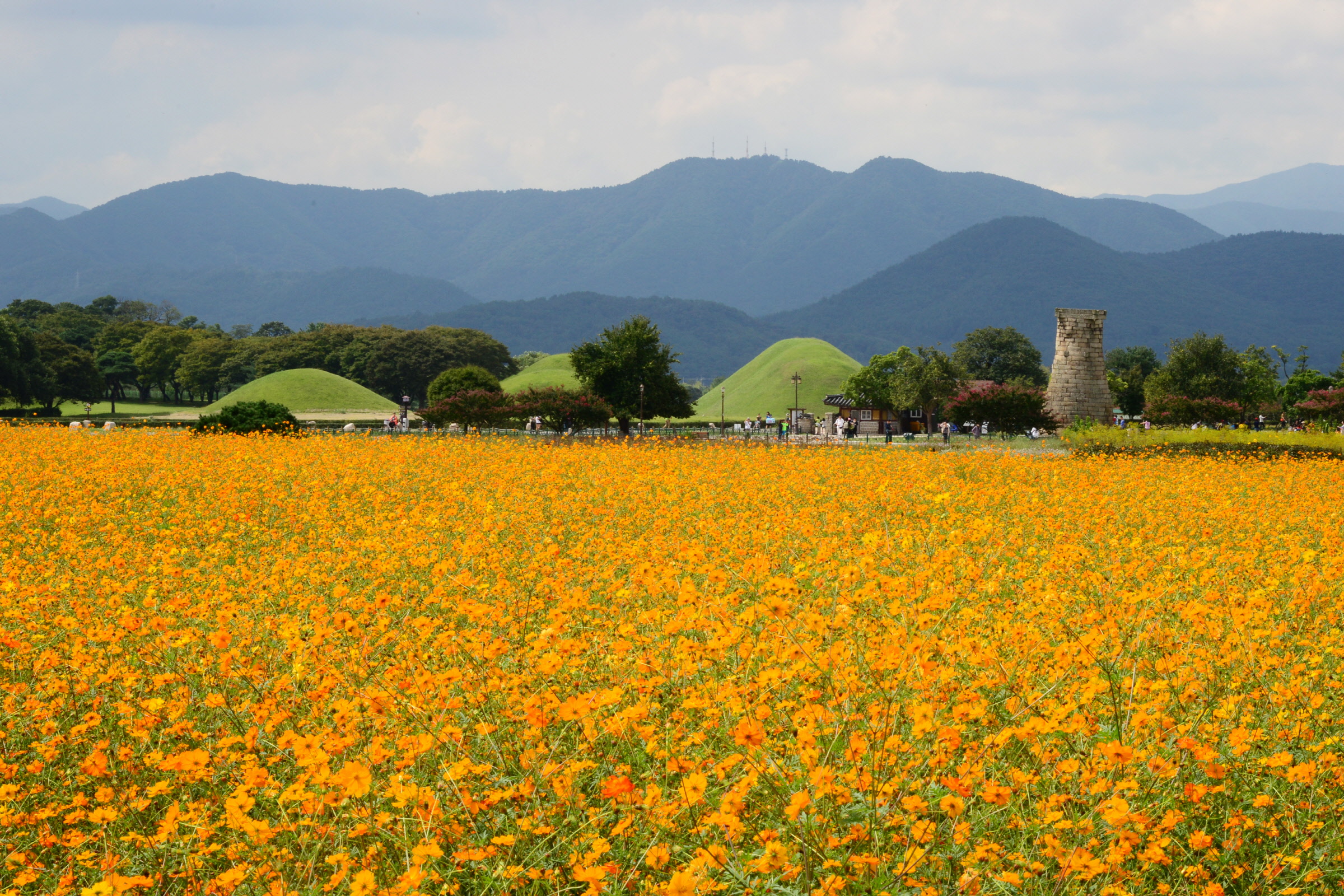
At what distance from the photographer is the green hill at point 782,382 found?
104750mm

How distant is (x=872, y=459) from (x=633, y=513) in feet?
27.8

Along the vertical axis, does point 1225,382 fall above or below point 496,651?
above

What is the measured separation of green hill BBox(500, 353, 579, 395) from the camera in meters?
87.7

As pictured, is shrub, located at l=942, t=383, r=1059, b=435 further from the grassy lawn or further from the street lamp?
the grassy lawn

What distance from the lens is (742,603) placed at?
6.77 m

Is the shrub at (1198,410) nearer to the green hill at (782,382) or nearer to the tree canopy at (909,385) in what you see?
the tree canopy at (909,385)

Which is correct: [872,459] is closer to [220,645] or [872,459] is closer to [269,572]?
[269,572]

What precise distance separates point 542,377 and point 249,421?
205 ft

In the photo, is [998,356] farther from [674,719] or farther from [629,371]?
[674,719]

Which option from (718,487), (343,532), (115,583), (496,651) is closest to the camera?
(496,651)

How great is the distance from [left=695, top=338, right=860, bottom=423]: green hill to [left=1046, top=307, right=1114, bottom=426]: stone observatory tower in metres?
59.6

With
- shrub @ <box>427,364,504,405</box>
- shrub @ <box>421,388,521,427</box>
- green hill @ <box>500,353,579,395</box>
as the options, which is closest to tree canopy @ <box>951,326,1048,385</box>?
green hill @ <box>500,353,579,395</box>

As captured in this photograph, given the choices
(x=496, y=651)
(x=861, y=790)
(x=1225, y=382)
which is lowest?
(x=861, y=790)

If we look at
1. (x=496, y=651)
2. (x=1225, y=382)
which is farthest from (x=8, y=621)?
(x=1225, y=382)
